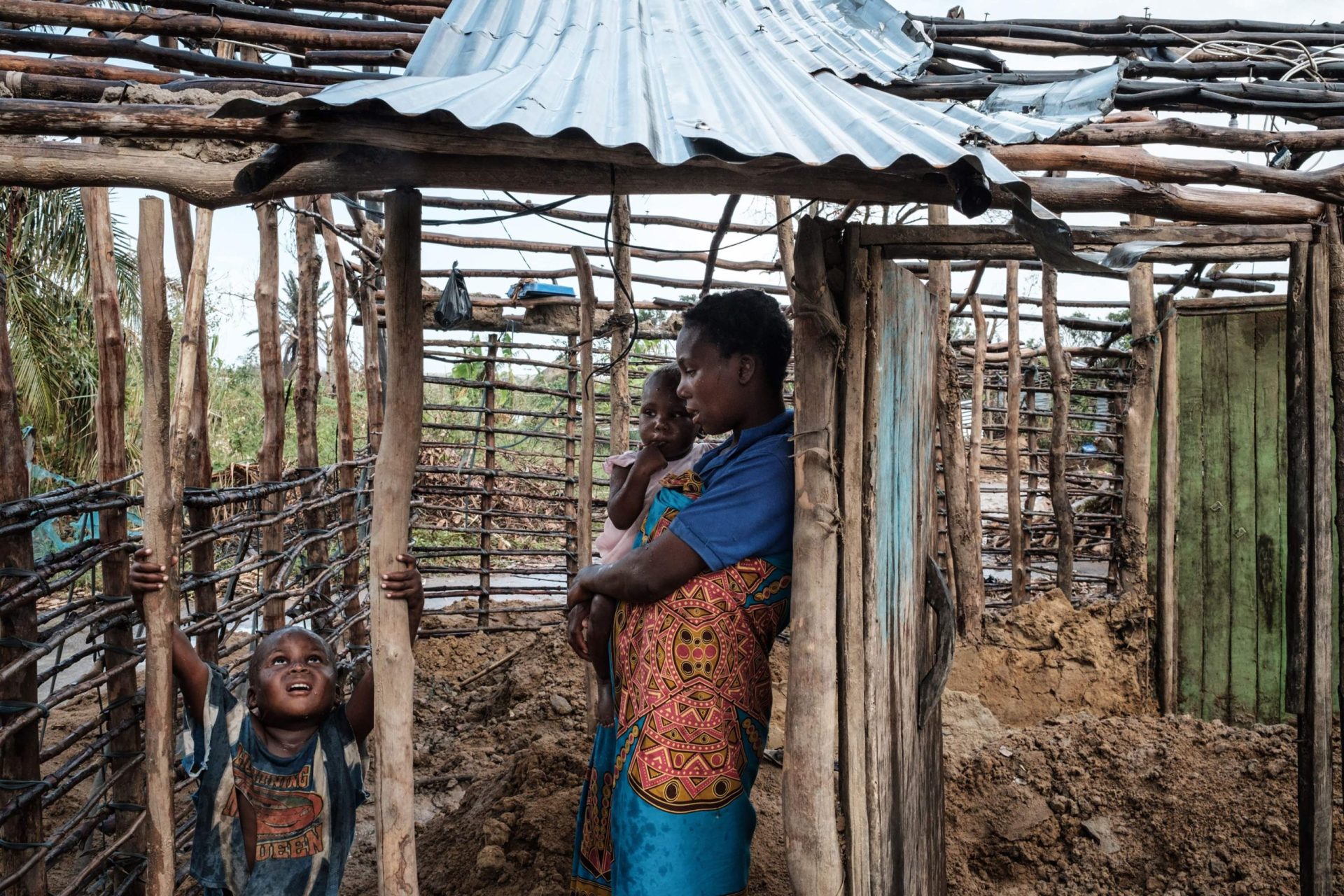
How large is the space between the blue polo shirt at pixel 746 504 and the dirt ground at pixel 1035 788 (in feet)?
6.27

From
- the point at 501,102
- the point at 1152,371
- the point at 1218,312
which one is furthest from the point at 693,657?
the point at 1218,312

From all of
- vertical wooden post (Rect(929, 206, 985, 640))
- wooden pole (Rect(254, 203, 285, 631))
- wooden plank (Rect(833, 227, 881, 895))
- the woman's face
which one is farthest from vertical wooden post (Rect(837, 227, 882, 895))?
wooden pole (Rect(254, 203, 285, 631))

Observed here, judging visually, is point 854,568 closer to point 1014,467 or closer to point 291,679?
point 291,679

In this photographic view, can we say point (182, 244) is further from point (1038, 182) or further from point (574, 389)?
point (574, 389)

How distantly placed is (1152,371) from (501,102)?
4732mm

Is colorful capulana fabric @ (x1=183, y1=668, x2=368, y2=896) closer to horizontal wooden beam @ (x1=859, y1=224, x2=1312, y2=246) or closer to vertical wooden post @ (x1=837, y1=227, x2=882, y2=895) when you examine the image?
vertical wooden post @ (x1=837, y1=227, x2=882, y2=895)

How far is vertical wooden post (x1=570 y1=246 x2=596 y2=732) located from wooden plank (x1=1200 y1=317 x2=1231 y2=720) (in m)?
3.62

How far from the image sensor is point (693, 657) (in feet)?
6.89

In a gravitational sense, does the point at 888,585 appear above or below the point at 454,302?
below

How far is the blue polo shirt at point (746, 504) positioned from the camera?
2068mm

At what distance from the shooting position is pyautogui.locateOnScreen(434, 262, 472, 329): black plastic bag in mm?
6668

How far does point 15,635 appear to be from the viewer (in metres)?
2.45

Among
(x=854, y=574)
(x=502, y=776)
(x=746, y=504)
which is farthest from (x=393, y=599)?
(x=502, y=776)

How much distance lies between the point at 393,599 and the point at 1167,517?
15.7 ft
